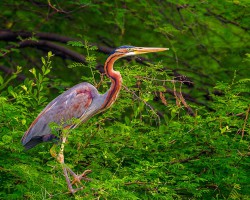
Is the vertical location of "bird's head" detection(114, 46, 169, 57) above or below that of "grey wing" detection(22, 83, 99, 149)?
above

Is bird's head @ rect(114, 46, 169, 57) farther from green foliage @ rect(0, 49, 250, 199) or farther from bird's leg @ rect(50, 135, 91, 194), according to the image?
bird's leg @ rect(50, 135, 91, 194)

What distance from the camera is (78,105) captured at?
27.7 ft

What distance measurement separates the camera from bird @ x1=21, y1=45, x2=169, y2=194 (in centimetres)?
800

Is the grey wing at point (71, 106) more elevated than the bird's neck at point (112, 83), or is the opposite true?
the bird's neck at point (112, 83)

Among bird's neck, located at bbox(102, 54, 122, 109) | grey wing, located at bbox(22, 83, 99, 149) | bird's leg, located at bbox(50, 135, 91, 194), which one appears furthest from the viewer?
grey wing, located at bbox(22, 83, 99, 149)

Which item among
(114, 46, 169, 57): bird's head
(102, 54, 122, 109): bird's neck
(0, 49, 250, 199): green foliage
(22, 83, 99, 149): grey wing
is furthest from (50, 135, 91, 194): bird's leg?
(114, 46, 169, 57): bird's head

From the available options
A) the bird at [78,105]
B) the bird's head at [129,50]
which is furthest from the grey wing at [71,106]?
the bird's head at [129,50]

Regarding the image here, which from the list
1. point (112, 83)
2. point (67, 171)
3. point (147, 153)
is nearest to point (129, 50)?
point (112, 83)

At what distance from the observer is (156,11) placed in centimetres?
1284

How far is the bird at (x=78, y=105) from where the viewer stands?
315 inches

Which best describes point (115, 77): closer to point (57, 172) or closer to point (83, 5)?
point (57, 172)

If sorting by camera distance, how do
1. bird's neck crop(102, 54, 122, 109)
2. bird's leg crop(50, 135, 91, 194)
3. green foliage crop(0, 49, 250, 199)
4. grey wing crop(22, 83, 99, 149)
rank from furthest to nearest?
grey wing crop(22, 83, 99, 149), bird's neck crop(102, 54, 122, 109), green foliage crop(0, 49, 250, 199), bird's leg crop(50, 135, 91, 194)

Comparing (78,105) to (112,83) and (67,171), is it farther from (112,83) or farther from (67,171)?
(67,171)

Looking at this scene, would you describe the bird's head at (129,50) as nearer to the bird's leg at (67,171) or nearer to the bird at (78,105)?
the bird at (78,105)
